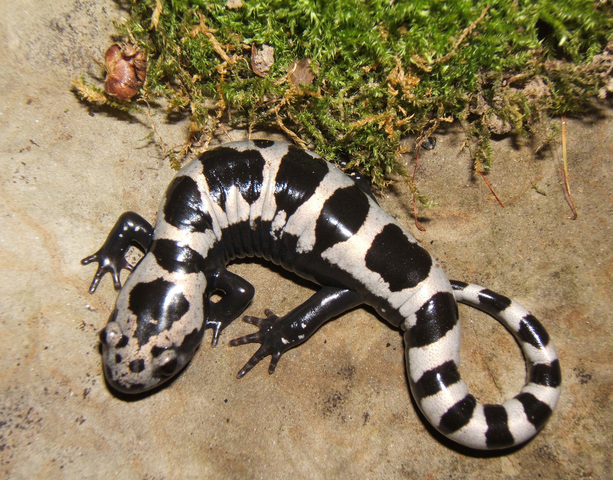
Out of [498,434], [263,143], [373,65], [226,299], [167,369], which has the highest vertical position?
[373,65]

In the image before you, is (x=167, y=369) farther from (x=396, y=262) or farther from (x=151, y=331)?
(x=396, y=262)

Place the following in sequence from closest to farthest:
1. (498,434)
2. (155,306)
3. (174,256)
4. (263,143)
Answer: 1. (498,434)
2. (155,306)
3. (174,256)
4. (263,143)

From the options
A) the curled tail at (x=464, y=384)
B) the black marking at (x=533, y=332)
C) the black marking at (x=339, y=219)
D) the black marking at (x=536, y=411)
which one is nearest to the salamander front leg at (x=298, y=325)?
the black marking at (x=339, y=219)

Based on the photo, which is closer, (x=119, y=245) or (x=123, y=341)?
(x=123, y=341)

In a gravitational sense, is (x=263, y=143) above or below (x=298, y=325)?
above

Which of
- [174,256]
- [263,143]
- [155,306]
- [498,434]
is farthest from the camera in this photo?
[263,143]

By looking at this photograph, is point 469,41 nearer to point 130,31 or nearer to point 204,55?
point 204,55

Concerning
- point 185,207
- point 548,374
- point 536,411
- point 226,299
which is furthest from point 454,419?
point 185,207
